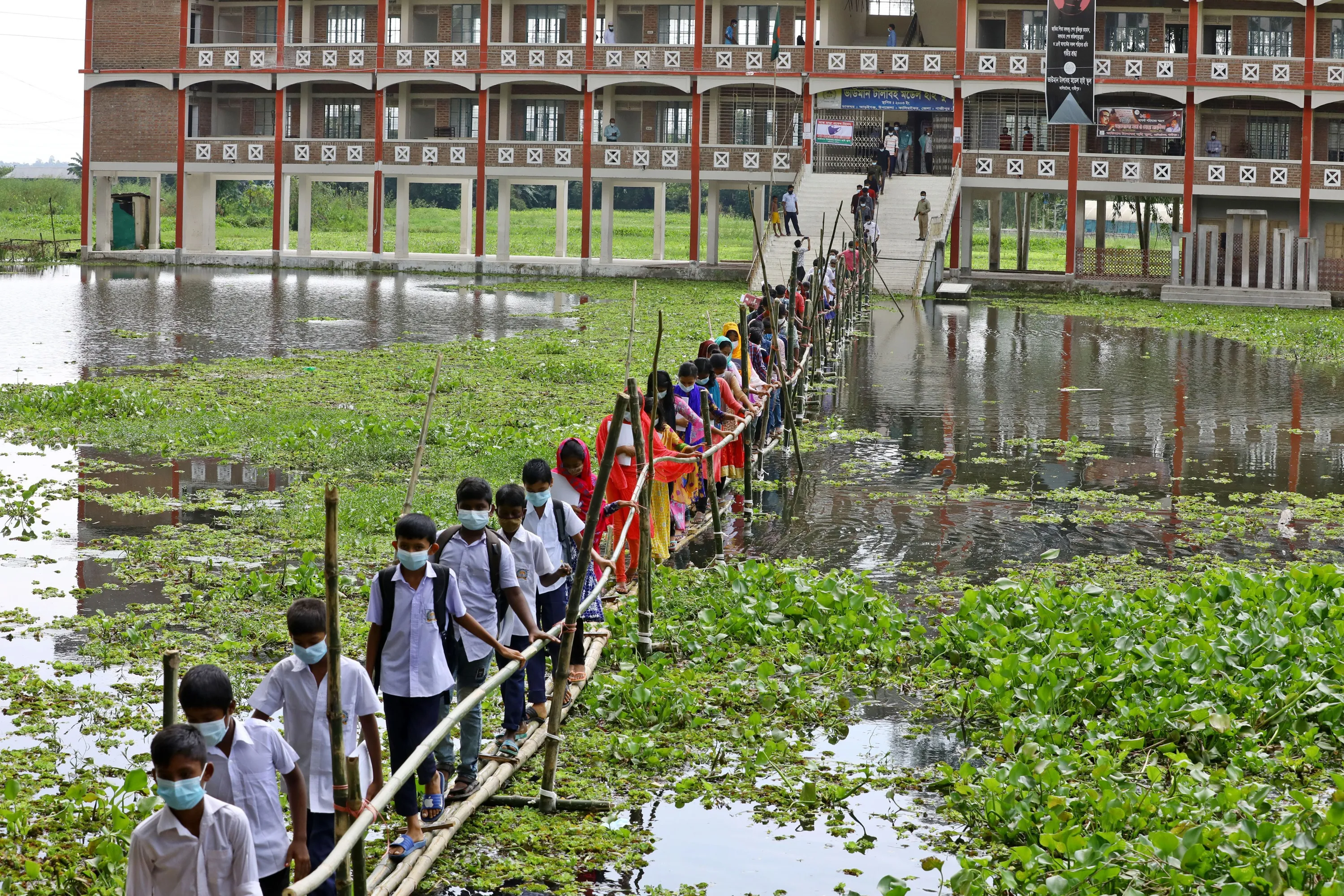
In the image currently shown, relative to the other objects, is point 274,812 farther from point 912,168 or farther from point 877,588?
point 912,168

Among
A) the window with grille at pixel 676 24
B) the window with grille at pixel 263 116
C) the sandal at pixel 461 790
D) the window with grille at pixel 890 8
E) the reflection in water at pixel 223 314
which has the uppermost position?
the window with grille at pixel 890 8

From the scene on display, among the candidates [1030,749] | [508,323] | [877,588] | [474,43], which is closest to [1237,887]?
[1030,749]

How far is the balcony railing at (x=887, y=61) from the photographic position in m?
40.7

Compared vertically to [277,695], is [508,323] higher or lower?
higher

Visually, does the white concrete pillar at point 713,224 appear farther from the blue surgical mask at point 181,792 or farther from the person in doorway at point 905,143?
the blue surgical mask at point 181,792

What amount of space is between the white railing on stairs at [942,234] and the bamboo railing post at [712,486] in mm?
25157

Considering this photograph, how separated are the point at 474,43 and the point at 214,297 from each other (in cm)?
1530

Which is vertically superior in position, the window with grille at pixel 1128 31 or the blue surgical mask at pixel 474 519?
the window with grille at pixel 1128 31

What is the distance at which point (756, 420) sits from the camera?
49.4ft

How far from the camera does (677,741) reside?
759cm

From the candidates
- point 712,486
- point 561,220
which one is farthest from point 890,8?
point 712,486

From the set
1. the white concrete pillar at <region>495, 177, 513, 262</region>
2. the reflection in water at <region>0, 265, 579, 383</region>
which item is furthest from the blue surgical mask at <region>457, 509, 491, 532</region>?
the white concrete pillar at <region>495, 177, 513, 262</region>

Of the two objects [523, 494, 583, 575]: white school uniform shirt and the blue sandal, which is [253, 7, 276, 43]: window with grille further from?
the blue sandal

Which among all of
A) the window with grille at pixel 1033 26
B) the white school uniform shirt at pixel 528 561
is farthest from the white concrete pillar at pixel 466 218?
the white school uniform shirt at pixel 528 561
